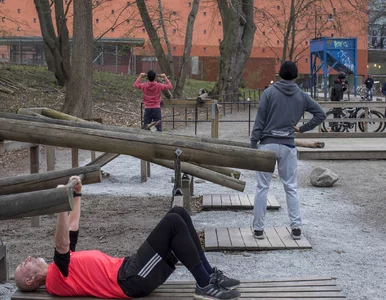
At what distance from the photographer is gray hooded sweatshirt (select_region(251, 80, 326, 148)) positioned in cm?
634

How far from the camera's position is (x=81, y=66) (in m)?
18.0

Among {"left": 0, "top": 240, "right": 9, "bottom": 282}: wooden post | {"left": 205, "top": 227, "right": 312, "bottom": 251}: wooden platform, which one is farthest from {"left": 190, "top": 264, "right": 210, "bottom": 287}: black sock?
{"left": 205, "top": 227, "right": 312, "bottom": 251}: wooden platform

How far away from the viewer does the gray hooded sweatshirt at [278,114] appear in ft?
20.8

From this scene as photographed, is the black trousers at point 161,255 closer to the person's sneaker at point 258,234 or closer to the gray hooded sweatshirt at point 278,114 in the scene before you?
the gray hooded sweatshirt at point 278,114

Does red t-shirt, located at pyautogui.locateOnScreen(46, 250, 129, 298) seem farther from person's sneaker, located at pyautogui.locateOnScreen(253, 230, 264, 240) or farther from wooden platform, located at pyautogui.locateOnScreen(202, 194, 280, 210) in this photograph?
wooden platform, located at pyautogui.locateOnScreen(202, 194, 280, 210)

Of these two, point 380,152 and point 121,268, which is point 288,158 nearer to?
point 121,268

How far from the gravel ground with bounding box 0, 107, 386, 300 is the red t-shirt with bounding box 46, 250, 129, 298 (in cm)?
97

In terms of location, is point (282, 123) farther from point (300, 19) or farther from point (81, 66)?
point (300, 19)

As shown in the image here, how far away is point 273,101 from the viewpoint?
636 cm

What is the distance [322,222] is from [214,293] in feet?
13.6

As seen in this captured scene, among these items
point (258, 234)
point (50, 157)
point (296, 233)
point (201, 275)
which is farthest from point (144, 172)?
point (201, 275)

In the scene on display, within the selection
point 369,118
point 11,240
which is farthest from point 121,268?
point 369,118

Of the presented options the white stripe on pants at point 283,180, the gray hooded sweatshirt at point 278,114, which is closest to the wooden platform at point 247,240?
the white stripe on pants at point 283,180

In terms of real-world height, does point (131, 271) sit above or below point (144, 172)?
above
